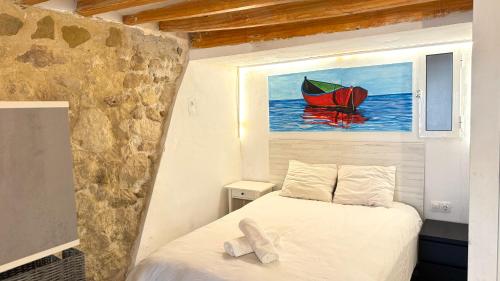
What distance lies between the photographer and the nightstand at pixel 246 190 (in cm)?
355

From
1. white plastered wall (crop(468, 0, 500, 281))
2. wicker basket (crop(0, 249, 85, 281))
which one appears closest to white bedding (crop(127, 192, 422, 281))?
wicker basket (crop(0, 249, 85, 281))

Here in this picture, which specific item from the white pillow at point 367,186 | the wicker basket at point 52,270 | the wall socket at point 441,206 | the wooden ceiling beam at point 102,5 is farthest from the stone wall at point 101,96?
the wall socket at point 441,206

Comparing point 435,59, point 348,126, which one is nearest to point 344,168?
point 348,126

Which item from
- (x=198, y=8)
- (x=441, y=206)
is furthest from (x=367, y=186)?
(x=198, y=8)

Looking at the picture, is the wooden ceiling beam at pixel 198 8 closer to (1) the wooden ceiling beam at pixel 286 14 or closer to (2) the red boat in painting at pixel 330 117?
(1) the wooden ceiling beam at pixel 286 14

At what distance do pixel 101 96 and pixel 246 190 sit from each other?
69.8 inches

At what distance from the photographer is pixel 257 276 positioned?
1.80 meters

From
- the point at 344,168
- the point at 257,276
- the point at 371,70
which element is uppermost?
the point at 371,70

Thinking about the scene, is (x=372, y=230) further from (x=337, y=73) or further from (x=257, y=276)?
(x=337, y=73)

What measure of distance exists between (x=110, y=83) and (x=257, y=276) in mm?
1665

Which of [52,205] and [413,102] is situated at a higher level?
[413,102]

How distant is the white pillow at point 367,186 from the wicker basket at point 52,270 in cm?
218

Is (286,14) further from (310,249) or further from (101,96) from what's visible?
(310,249)

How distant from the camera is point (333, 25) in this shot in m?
2.47
